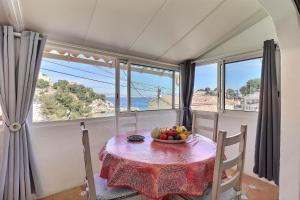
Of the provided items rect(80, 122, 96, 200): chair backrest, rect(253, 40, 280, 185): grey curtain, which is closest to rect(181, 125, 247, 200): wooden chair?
rect(80, 122, 96, 200): chair backrest

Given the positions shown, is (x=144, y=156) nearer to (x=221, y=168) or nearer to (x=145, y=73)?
(x=221, y=168)

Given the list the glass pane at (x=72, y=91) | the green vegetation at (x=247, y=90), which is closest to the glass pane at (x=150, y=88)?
the glass pane at (x=72, y=91)

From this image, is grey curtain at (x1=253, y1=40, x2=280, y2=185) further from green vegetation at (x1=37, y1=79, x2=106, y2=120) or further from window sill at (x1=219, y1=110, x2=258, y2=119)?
green vegetation at (x1=37, y1=79, x2=106, y2=120)

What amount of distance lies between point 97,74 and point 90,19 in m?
0.91

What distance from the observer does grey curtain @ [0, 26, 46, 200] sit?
1876mm

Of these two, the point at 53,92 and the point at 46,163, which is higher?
the point at 53,92

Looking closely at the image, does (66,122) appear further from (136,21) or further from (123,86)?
(136,21)

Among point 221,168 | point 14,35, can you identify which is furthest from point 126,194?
point 14,35

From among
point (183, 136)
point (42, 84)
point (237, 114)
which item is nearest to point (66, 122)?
point (42, 84)

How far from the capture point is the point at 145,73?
3.45 metres

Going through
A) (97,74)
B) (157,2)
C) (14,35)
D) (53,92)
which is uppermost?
(157,2)

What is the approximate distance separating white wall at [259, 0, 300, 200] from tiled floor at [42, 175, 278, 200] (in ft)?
2.19

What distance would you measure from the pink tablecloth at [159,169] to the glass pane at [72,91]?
128 centimetres

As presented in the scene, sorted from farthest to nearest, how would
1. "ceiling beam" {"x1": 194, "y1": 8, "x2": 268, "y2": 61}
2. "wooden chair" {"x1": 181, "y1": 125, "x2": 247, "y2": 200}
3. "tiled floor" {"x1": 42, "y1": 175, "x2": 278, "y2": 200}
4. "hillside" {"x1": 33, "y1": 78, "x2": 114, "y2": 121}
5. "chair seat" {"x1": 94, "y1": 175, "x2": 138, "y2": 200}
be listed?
1. "ceiling beam" {"x1": 194, "y1": 8, "x2": 268, "y2": 61}
2. "hillside" {"x1": 33, "y1": 78, "x2": 114, "y2": 121}
3. "tiled floor" {"x1": 42, "y1": 175, "x2": 278, "y2": 200}
4. "chair seat" {"x1": 94, "y1": 175, "x2": 138, "y2": 200}
5. "wooden chair" {"x1": 181, "y1": 125, "x2": 247, "y2": 200}
